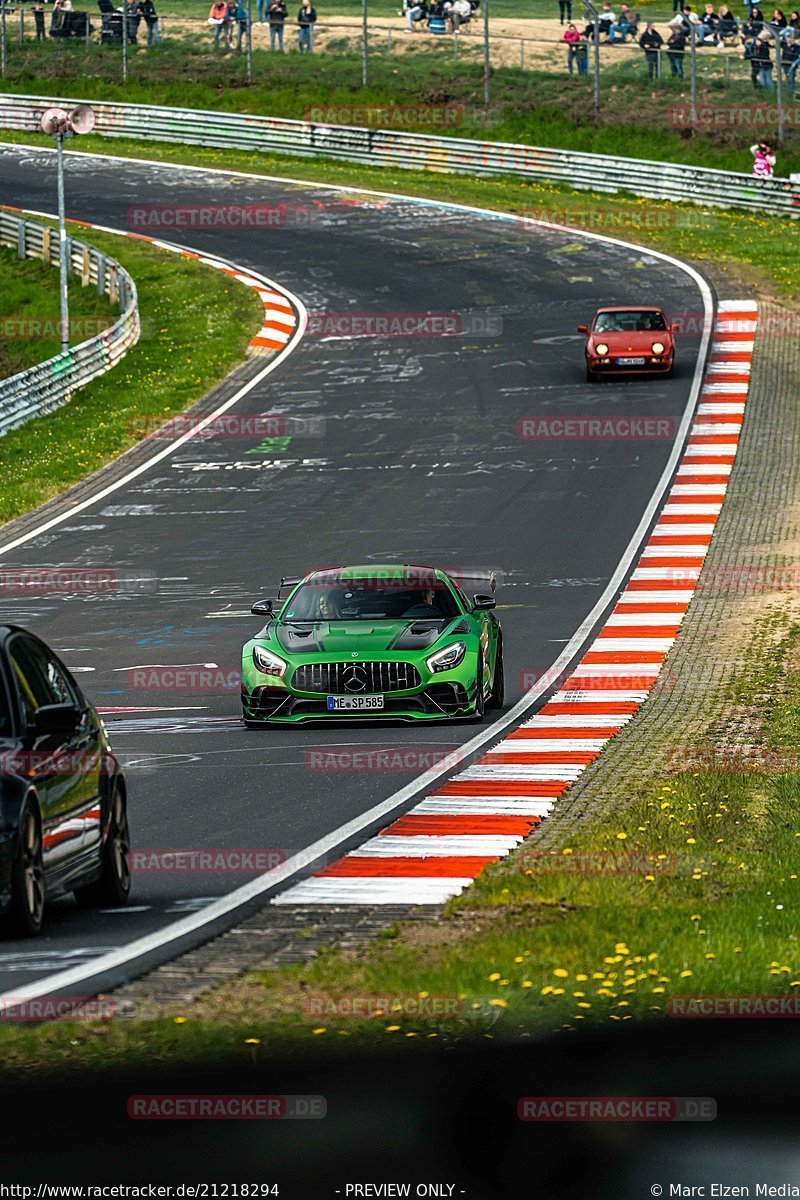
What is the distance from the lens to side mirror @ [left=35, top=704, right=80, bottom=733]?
364 inches

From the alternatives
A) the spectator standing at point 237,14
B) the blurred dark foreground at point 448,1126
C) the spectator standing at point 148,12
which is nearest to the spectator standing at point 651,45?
the spectator standing at point 237,14

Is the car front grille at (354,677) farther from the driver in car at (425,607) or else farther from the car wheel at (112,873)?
the car wheel at (112,873)

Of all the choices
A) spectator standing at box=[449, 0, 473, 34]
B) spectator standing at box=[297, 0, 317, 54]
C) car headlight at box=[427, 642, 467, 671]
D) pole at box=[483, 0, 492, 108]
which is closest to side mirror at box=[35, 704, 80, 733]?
car headlight at box=[427, 642, 467, 671]

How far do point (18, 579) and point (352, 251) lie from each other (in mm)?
28732

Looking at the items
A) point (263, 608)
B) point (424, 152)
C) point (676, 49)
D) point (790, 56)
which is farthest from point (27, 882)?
point (424, 152)

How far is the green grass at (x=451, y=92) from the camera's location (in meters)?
63.8

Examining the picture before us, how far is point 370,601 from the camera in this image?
18234mm

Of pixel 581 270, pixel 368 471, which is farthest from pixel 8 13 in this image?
pixel 368 471

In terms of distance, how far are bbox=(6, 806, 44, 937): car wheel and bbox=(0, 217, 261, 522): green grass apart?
2397cm

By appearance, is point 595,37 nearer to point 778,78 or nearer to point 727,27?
point 727,27

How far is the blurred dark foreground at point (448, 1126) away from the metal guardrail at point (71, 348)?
106 ft

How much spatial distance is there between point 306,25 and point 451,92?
5.17 m

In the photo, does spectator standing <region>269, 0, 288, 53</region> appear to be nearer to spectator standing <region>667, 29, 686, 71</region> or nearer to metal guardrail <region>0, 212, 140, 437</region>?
metal guardrail <region>0, 212, 140, 437</region>

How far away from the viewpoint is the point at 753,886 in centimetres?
1044
